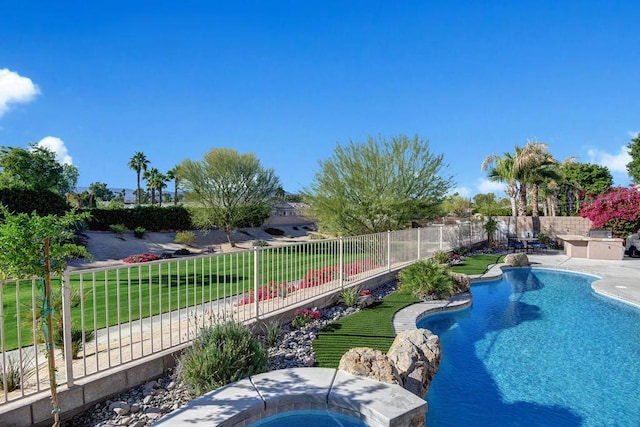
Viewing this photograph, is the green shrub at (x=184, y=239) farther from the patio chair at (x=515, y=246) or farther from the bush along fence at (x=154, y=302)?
the patio chair at (x=515, y=246)

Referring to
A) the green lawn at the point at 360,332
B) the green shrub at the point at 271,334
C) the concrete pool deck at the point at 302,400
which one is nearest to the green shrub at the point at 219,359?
the concrete pool deck at the point at 302,400

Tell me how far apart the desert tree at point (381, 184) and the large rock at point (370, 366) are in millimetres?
13378

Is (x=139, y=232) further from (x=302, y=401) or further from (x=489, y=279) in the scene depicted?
(x=302, y=401)

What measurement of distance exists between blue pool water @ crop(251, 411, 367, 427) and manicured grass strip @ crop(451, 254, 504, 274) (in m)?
10.8

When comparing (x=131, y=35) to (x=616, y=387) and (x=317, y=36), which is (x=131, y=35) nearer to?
(x=317, y=36)

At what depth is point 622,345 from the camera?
21.8 ft

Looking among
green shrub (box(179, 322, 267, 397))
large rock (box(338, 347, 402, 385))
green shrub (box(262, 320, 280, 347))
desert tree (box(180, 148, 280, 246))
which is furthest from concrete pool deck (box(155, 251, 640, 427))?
desert tree (box(180, 148, 280, 246))

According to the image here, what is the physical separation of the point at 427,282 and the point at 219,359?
641cm

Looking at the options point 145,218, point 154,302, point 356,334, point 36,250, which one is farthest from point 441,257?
→ point 145,218

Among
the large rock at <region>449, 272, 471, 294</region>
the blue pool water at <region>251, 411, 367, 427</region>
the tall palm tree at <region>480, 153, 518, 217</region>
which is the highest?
the tall palm tree at <region>480, 153, 518, 217</region>

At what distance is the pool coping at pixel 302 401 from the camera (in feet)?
10.8

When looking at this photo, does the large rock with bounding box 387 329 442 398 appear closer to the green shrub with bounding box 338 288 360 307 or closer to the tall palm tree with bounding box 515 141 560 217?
the green shrub with bounding box 338 288 360 307

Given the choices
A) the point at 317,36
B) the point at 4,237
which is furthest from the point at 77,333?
the point at 317,36

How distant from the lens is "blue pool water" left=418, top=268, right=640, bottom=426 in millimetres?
4391
